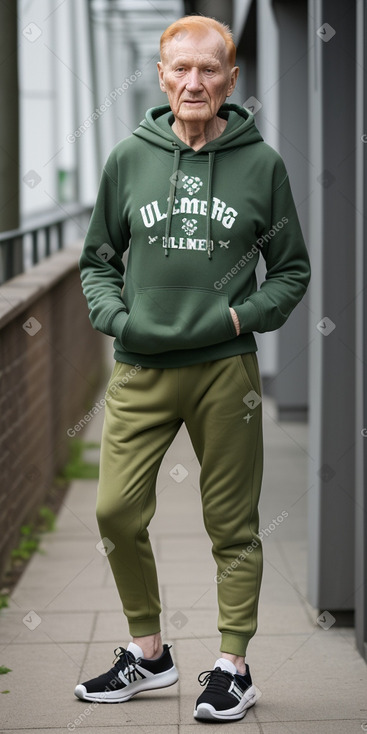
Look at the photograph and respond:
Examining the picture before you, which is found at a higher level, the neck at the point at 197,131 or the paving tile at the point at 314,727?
the neck at the point at 197,131

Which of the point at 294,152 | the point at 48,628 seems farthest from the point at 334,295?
the point at 294,152

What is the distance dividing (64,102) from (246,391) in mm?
21472

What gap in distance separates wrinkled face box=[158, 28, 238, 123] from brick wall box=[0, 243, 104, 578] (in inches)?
69.0

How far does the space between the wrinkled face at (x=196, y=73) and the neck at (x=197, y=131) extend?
0.04m

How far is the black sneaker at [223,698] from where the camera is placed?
3.36 meters

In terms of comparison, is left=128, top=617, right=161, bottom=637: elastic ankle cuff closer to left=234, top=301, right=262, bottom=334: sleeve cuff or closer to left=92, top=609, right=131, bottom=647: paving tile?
left=92, top=609, right=131, bottom=647: paving tile

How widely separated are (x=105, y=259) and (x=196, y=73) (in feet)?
1.85

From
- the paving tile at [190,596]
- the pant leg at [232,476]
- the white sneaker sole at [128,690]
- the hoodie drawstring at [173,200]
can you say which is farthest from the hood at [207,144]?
the paving tile at [190,596]

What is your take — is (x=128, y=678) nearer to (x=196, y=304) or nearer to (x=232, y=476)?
(x=232, y=476)

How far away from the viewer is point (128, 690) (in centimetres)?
356

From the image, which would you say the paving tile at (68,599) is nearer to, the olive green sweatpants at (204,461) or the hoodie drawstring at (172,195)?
the olive green sweatpants at (204,461)

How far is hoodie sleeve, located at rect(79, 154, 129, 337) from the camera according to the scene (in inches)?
130

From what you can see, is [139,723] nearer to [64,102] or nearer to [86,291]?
[86,291]

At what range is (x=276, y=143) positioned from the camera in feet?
29.2
